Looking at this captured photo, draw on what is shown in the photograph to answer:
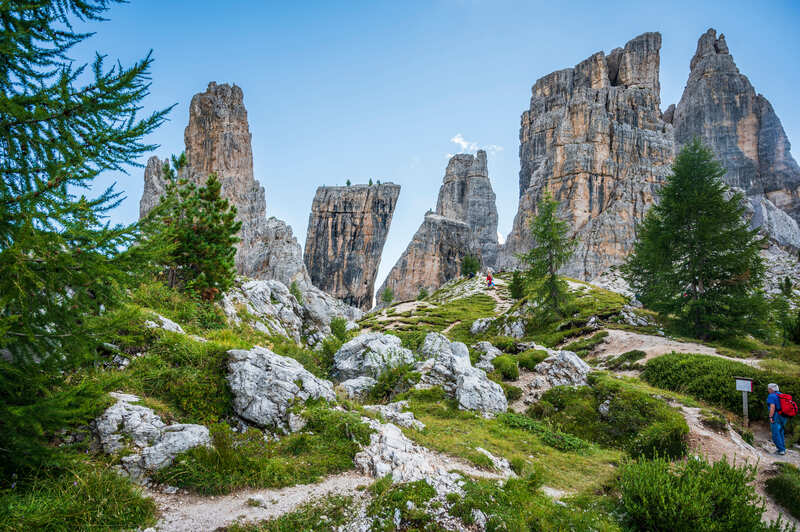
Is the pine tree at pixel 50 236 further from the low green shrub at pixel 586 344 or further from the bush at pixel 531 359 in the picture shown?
the low green shrub at pixel 586 344

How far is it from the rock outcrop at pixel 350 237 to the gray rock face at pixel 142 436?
88.9 metres

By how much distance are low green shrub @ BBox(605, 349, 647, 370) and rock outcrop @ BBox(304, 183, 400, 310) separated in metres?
79.4

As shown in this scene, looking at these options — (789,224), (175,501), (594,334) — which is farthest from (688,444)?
(789,224)

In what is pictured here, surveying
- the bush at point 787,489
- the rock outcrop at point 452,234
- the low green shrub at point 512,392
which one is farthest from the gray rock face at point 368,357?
the rock outcrop at point 452,234

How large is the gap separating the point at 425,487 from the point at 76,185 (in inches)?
251

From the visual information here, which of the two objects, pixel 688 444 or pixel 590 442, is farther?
pixel 590 442

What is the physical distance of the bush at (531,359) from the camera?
51.8 feet

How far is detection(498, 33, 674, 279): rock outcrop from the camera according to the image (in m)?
Result: 71.2

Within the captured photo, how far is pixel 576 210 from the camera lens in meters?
76.2

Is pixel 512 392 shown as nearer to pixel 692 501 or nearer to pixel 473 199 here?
pixel 692 501

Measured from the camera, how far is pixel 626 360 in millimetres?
18203

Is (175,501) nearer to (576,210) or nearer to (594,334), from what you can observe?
(594,334)

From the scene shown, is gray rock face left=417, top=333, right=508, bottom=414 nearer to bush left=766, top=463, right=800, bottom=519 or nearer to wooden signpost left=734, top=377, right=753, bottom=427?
bush left=766, top=463, right=800, bottom=519

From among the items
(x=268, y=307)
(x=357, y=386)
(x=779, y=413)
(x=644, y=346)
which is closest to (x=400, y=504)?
(x=357, y=386)
